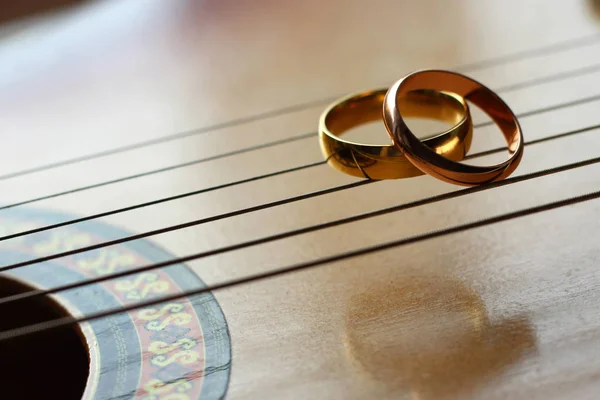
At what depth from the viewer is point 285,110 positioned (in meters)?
0.95

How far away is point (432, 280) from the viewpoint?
63 cm

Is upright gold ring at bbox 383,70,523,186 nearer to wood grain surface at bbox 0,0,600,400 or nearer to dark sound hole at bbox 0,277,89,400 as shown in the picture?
wood grain surface at bbox 0,0,600,400

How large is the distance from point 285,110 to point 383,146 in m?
0.38

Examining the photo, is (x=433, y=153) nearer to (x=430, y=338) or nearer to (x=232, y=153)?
(x=430, y=338)


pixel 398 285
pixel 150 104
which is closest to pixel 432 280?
pixel 398 285

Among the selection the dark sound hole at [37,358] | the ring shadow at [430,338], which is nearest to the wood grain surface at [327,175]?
the ring shadow at [430,338]

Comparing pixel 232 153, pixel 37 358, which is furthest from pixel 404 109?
pixel 37 358

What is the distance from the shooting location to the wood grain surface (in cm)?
55

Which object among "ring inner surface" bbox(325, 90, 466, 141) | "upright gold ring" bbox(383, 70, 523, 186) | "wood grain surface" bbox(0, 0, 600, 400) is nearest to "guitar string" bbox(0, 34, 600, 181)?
"wood grain surface" bbox(0, 0, 600, 400)

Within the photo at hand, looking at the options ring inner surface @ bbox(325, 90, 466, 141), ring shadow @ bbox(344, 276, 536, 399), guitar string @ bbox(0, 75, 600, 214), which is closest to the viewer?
ring shadow @ bbox(344, 276, 536, 399)

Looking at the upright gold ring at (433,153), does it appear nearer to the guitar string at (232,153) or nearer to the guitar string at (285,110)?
the guitar string at (232,153)

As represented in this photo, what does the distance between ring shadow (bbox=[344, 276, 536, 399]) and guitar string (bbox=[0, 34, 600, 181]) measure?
388mm

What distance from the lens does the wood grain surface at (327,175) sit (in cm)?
55

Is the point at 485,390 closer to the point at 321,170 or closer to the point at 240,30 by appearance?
the point at 321,170
